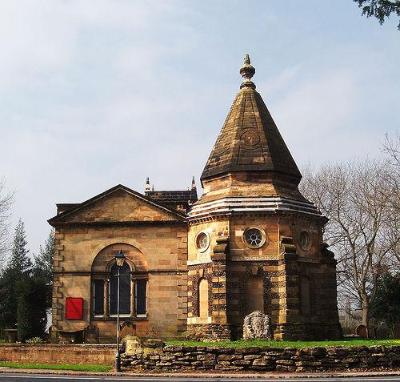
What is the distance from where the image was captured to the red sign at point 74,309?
33062 mm

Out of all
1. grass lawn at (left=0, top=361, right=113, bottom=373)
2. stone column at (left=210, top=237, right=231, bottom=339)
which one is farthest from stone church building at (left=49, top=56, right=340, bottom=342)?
grass lawn at (left=0, top=361, right=113, bottom=373)

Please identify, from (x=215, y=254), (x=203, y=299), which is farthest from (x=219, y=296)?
(x=203, y=299)

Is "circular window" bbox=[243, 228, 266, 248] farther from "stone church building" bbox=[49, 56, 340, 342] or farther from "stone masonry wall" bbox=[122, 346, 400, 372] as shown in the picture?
"stone masonry wall" bbox=[122, 346, 400, 372]

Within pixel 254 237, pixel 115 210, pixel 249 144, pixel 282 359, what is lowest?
pixel 282 359

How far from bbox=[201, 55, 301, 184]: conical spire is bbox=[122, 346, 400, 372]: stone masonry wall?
11.9 metres

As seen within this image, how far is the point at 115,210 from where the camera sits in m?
34.1

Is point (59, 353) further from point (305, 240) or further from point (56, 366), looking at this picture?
point (305, 240)

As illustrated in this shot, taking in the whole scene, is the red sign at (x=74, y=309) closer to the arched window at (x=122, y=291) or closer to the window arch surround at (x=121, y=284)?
the window arch surround at (x=121, y=284)

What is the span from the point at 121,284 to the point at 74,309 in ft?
9.28

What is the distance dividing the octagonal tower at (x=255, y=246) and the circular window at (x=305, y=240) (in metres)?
0.05

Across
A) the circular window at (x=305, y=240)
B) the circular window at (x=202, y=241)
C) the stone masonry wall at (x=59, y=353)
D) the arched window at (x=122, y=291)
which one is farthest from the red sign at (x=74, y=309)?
the circular window at (x=305, y=240)

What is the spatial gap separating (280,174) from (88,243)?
36.5 feet

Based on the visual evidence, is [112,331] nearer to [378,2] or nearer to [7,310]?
[7,310]

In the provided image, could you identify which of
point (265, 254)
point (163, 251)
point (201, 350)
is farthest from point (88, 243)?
point (201, 350)
